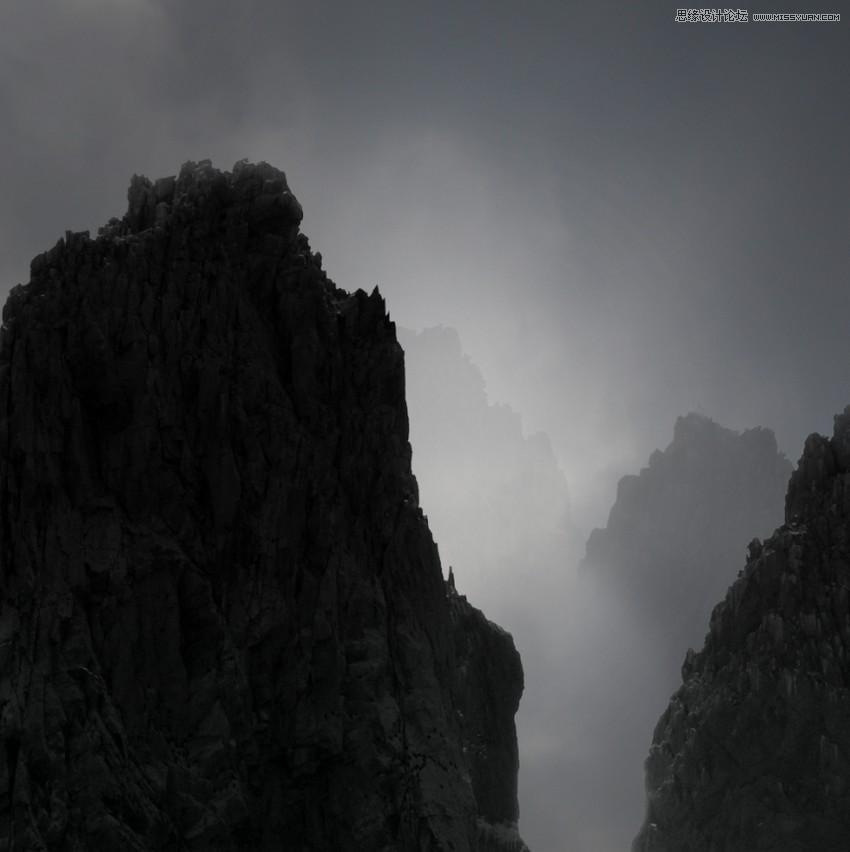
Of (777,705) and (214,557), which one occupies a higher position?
(777,705)

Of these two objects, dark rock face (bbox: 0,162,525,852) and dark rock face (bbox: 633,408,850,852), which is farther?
dark rock face (bbox: 633,408,850,852)

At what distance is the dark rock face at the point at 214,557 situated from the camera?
170 ft

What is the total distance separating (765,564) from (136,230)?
65.6 meters

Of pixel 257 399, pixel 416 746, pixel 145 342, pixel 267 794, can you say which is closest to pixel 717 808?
pixel 416 746

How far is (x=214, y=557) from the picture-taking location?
58.6m

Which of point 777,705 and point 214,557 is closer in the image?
point 214,557

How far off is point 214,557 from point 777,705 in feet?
195

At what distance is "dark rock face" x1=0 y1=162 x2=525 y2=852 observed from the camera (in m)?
51.7

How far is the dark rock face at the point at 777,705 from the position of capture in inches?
3701

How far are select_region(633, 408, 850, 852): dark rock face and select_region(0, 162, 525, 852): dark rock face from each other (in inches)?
1400

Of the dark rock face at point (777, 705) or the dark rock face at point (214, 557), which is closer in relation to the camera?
the dark rock face at point (214, 557)

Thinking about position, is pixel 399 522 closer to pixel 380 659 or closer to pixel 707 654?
pixel 380 659

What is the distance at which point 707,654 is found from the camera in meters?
107

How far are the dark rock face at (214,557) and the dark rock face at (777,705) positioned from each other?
3555 centimetres
